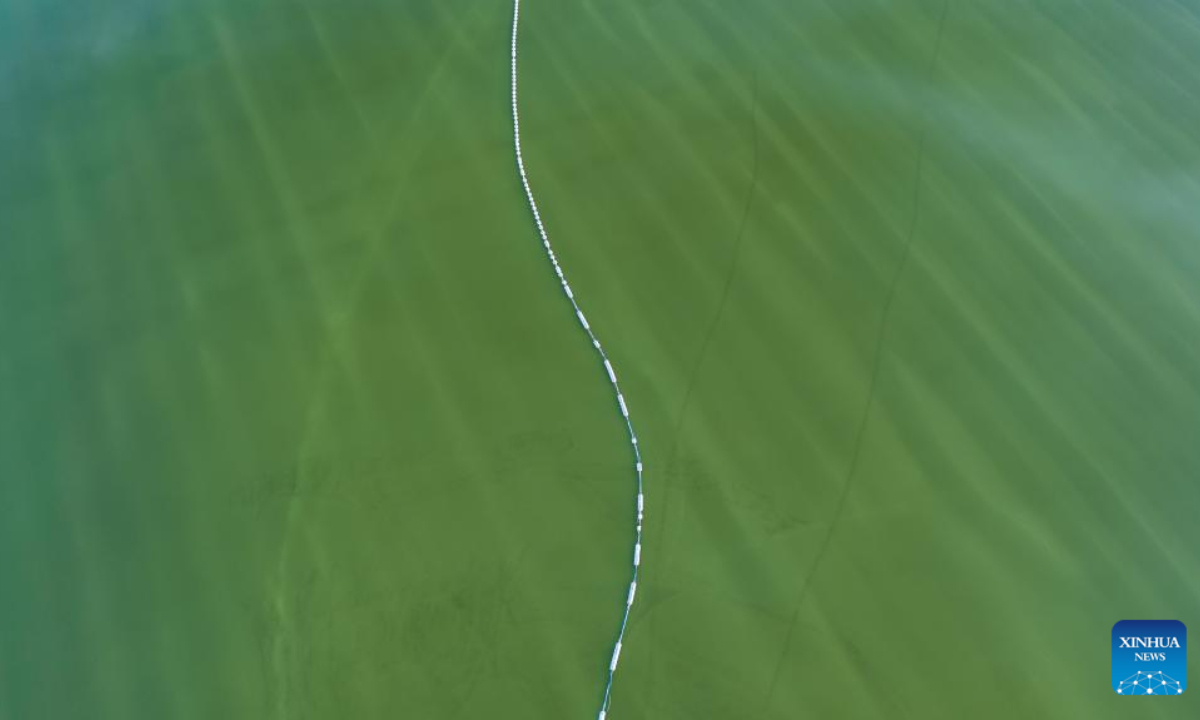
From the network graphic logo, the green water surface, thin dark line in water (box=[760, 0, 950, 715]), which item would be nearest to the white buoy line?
the green water surface

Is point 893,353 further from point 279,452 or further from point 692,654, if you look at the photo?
point 279,452

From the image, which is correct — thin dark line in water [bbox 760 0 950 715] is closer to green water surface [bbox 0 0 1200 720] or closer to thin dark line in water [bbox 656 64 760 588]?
green water surface [bbox 0 0 1200 720]

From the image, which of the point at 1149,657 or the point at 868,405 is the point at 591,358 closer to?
the point at 868,405

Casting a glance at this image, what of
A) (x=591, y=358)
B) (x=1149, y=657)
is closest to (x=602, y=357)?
(x=591, y=358)

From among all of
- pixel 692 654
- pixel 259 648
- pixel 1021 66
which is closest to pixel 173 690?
pixel 259 648

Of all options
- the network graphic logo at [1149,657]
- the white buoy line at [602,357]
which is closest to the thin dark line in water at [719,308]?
the white buoy line at [602,357]

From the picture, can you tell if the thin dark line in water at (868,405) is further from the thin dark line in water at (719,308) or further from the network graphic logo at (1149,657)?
the network graphic logo at (1149,657)
